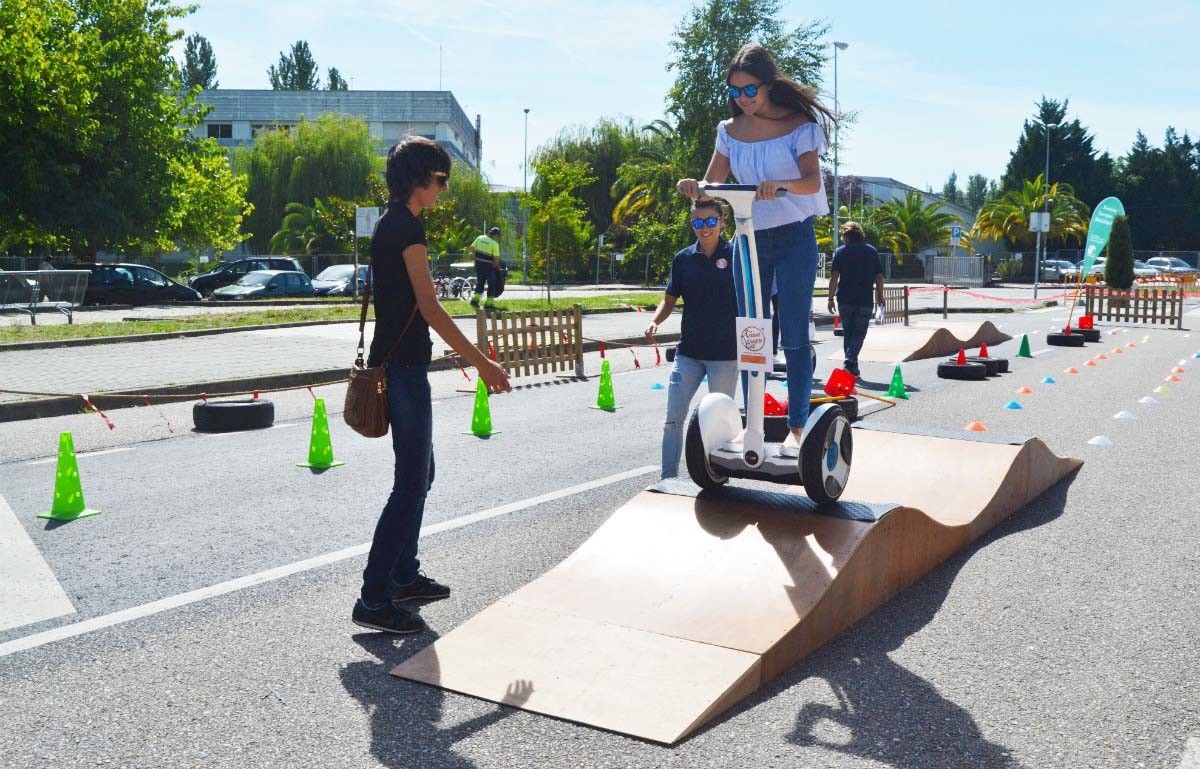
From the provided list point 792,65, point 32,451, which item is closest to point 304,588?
point 32,451

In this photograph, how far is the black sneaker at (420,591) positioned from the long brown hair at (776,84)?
2.52 metres

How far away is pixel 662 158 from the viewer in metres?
58.6

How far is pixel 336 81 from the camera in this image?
118688mm

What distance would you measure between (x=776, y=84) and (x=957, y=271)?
196 ft

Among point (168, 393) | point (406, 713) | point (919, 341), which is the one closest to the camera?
point (406, 713)

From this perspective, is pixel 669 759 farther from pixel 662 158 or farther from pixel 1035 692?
pixel 662 158

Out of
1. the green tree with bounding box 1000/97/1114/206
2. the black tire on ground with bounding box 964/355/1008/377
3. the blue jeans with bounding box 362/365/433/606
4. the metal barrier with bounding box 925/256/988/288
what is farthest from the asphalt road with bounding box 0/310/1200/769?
the green tree with bounding box 1000/97/1114/206

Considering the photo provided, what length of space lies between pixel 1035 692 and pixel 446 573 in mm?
2705

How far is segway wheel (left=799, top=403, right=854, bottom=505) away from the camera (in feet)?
16.0

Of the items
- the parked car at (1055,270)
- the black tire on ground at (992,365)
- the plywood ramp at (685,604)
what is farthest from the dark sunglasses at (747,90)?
the parked car at (1055,270)

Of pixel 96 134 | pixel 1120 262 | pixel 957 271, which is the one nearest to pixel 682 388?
pixel 96 134

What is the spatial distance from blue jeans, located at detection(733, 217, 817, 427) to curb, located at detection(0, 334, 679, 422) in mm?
5910

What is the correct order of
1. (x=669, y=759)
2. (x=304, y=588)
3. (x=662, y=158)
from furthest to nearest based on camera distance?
(x=662, y=158) → (x=304, y=588) → (x=669, y=759)

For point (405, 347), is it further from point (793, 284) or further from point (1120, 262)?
point (1120, 262)
